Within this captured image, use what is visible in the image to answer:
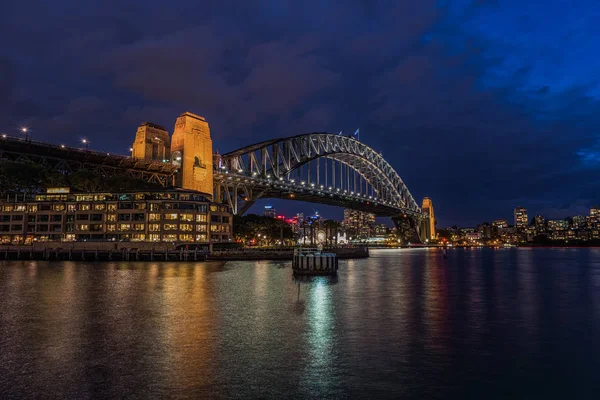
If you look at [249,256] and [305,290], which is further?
[249,256]

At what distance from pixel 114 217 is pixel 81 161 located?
18948mm

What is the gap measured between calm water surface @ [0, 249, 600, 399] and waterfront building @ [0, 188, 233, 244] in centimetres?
4510

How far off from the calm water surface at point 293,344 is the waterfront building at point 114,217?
45105 millimetres

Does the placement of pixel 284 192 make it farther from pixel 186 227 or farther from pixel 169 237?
pixel 169 237

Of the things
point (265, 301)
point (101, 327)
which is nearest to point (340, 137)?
point (265, 301)

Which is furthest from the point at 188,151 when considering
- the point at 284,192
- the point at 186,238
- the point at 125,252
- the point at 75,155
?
the point at 284,192

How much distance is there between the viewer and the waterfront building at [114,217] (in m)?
78.6

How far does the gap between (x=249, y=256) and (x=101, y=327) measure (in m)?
55.0

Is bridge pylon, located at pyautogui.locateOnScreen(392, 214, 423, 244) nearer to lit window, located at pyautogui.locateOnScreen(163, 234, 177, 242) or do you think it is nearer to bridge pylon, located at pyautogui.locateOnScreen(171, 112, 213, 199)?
bridge pylon, located at pyautogui.locateOnScreen(171, 112, 213, 199)

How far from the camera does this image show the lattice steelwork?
8300 cm

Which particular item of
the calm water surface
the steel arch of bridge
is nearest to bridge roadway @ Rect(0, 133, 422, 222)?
the steel arch of bridge

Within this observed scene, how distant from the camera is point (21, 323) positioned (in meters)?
21.2

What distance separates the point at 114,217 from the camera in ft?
268

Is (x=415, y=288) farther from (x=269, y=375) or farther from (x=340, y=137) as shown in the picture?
(x=340, y=137)
